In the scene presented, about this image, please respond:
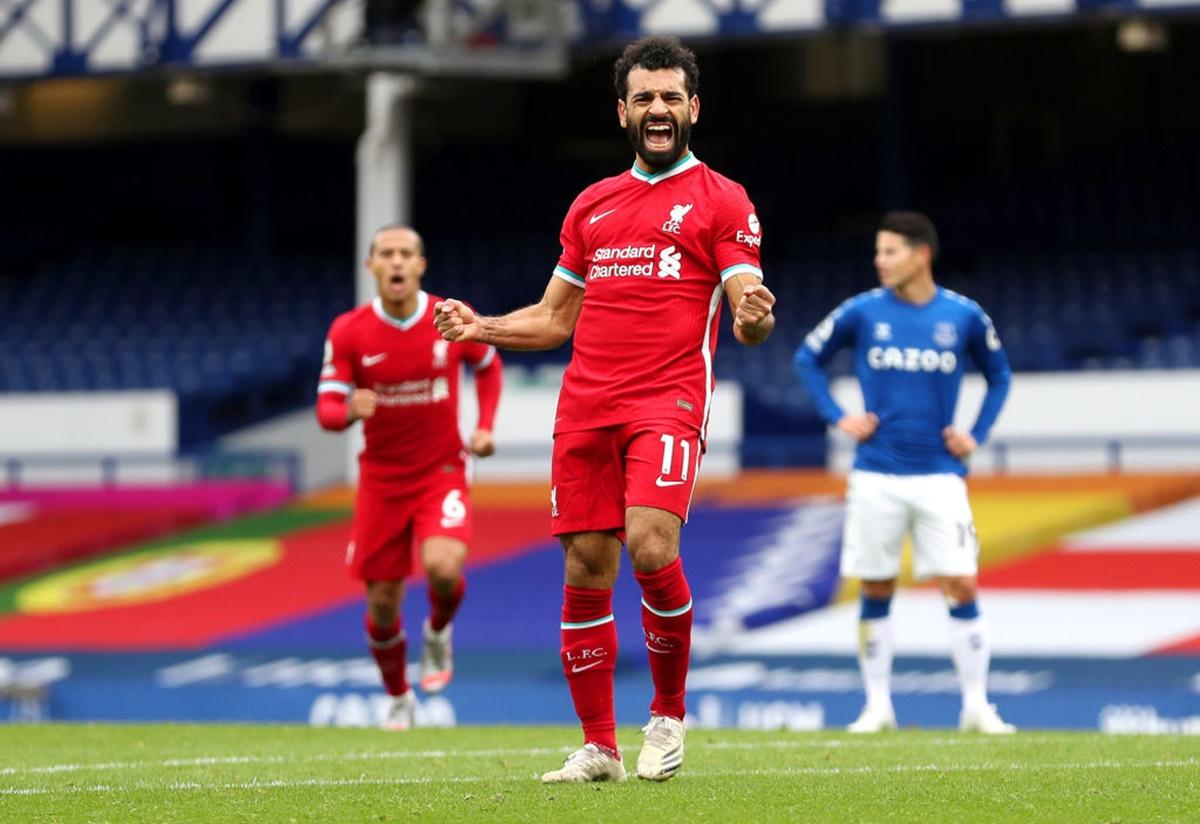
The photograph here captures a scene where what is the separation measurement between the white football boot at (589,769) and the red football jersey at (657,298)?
39.4 inches

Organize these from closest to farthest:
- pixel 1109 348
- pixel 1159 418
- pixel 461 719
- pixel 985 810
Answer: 1. pixel 985 810
2. pixel 461 719
3. pixel 1159 418
4. pixel 1109 348

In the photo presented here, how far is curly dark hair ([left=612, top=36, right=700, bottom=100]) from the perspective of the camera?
23.1 feet

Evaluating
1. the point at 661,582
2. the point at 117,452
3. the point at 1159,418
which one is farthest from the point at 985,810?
the point at 117,452

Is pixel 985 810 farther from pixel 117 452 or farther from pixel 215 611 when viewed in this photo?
pixel 117 452

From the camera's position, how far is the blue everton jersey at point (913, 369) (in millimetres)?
10961

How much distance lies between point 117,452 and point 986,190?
1086 centimetres

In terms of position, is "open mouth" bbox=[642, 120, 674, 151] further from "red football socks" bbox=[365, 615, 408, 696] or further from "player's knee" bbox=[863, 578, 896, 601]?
"red football socks" bbox=[365, 615, 408, 696]

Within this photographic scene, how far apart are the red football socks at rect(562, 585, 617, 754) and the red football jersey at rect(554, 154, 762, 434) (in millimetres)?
548

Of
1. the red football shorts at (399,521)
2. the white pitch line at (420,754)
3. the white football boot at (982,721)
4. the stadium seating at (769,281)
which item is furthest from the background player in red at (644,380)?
the stadium seating at (769,281)

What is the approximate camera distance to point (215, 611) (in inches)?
752

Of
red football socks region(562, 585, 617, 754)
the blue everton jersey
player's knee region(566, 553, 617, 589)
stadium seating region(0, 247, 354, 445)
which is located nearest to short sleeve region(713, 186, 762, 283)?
player's knee region(566, 553, 617, 589)

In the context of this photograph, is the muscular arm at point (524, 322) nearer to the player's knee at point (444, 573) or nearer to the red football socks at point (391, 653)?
the player's knee at point (444, 573)

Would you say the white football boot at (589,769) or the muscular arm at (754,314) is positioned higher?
the muscular arm at (754,314)

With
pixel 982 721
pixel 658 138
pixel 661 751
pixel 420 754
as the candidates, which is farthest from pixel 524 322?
pixel 982 721
